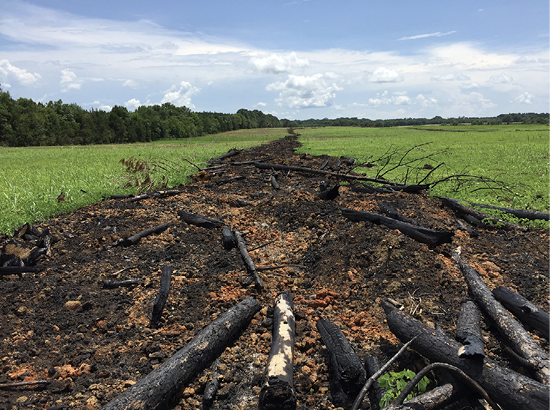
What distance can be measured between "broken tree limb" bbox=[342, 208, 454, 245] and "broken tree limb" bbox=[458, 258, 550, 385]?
2.30 ft

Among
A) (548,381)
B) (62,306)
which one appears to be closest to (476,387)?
(548,381)

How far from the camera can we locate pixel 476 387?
2.77m

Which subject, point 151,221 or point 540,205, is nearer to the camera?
point 151,221

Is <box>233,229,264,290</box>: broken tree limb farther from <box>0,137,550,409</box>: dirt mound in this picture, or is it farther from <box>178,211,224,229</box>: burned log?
<box>178,211,224,229</box>: burned log

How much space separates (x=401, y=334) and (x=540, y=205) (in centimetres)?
814

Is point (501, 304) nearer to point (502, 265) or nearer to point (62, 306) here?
point (502, 265)

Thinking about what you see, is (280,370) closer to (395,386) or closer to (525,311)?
(395,386)

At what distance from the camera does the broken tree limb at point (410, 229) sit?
558 cm

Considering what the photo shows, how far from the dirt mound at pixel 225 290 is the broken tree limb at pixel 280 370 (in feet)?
0.75

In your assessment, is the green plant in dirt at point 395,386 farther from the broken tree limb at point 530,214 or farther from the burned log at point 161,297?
the broken tree limb at point 530,214

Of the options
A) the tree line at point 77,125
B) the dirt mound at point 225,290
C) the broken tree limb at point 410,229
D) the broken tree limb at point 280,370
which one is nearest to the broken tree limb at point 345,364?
the dirt mound at point 225,290

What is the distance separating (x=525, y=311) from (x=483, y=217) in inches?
167

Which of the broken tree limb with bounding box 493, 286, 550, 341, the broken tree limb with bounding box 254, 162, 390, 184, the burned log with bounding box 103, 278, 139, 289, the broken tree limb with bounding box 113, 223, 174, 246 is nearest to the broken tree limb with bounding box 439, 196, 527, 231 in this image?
the broken tree limb with bounding box 254, 162, 390, 184

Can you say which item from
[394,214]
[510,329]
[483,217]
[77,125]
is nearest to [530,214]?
[483,217]
